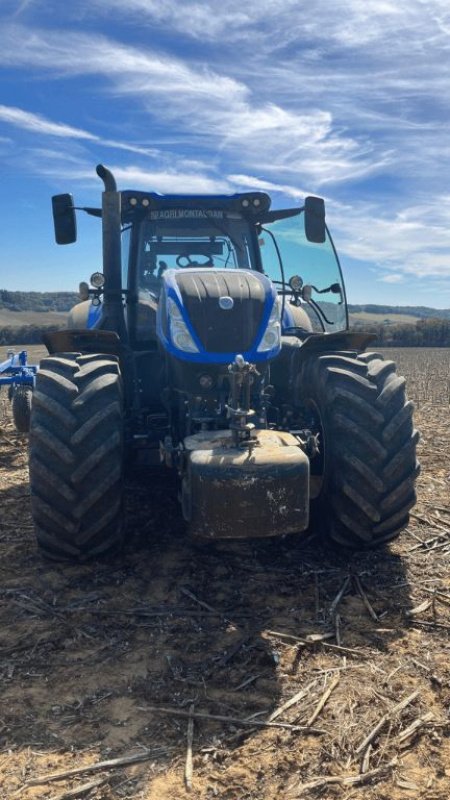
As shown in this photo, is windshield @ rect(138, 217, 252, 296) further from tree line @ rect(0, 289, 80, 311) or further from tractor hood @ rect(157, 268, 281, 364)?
tree line @ rect(0, 289, 80, 311)

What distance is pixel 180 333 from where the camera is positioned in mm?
4465

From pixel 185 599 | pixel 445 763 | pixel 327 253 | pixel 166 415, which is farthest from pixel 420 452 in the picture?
pixel 445 763

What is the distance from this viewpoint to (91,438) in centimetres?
417

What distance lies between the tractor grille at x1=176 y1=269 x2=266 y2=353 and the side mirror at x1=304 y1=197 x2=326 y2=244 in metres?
1.43

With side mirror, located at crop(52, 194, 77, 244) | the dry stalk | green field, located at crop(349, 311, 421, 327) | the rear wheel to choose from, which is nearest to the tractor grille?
side mirror, located at crop(52, 194, 77, 244)

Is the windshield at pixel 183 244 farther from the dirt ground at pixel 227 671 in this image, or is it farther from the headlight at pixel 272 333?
the dirt ground at pixel 227 671

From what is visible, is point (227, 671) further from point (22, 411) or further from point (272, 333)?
point (22, 411)

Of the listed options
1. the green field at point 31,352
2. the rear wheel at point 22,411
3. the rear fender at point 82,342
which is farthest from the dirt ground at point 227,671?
the green field at point 31,352

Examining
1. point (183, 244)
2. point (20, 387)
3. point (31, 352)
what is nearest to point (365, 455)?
point (183, 244)

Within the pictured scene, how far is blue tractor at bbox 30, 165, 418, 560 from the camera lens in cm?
362

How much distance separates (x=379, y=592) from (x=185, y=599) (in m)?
1.22

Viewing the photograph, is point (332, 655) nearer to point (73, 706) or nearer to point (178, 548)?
point (73, 706)

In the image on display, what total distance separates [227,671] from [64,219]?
3.74m

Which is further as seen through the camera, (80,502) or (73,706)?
(80,502)
